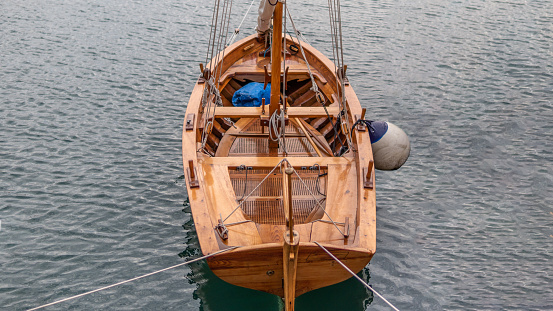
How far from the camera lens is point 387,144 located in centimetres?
1211

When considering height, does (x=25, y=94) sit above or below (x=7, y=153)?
above

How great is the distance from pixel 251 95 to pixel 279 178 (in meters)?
3.74

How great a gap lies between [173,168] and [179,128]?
2.46 meters

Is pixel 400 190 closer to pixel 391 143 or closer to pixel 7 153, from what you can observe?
pixel 391 143

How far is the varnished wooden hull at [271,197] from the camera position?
883cm

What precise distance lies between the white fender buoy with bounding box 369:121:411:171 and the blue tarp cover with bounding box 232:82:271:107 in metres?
3.61

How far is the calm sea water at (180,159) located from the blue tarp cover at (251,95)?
8.87ft

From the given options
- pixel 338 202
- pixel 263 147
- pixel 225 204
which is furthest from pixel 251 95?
pixel 338 202

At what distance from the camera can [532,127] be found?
17.9 meters

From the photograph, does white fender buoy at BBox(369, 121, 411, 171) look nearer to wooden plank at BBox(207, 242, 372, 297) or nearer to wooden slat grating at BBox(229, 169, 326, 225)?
wooden slat grating at BBox(229, 169, 326, 225)

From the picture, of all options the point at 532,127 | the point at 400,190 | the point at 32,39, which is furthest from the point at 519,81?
the point at 32,39

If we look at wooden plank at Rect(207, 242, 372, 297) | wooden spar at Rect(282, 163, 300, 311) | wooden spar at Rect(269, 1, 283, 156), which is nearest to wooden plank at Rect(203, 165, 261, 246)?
wooden plank at Rect(207, 242, 372, 297)

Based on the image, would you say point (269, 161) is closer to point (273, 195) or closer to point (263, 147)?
point (273, 195)

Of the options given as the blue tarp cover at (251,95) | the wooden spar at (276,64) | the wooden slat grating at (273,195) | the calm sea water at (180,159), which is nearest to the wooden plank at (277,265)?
the wooden slat grating at (273,195)
